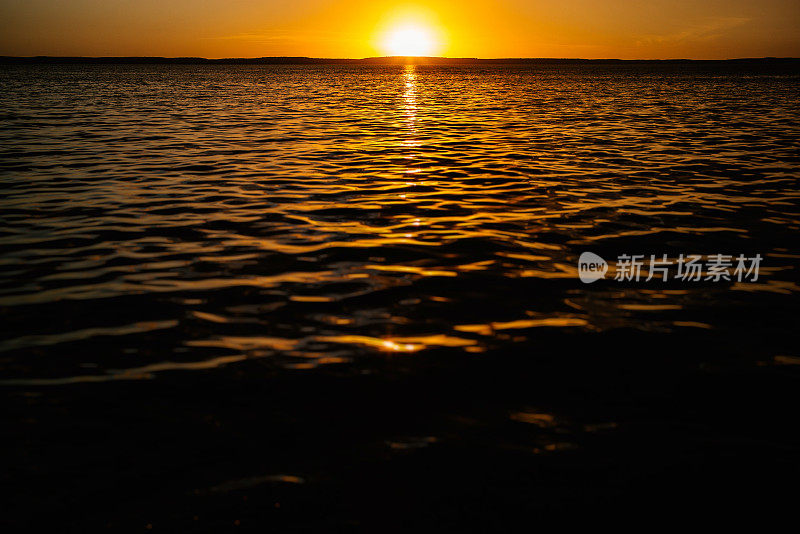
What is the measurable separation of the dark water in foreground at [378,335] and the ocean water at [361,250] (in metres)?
0.05

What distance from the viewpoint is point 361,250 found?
9312 millimetres

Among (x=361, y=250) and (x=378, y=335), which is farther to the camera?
(x=361, y=250)

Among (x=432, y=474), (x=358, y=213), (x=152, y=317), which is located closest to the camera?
(x=432, y=474)

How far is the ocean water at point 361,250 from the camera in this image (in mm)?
6211

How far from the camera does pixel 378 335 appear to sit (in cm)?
631

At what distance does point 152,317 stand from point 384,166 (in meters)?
11.9

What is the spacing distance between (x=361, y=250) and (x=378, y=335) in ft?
10.5

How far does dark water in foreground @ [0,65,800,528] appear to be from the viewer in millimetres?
4266

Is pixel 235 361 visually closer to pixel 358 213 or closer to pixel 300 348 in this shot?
pixel 300 348

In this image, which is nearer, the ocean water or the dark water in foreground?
the dark water in foreground

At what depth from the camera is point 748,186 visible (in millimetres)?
14742

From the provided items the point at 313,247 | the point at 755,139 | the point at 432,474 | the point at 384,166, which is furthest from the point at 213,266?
the point at 755,139

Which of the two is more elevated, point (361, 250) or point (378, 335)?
point (361, 250)

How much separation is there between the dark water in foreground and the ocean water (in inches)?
1.9
